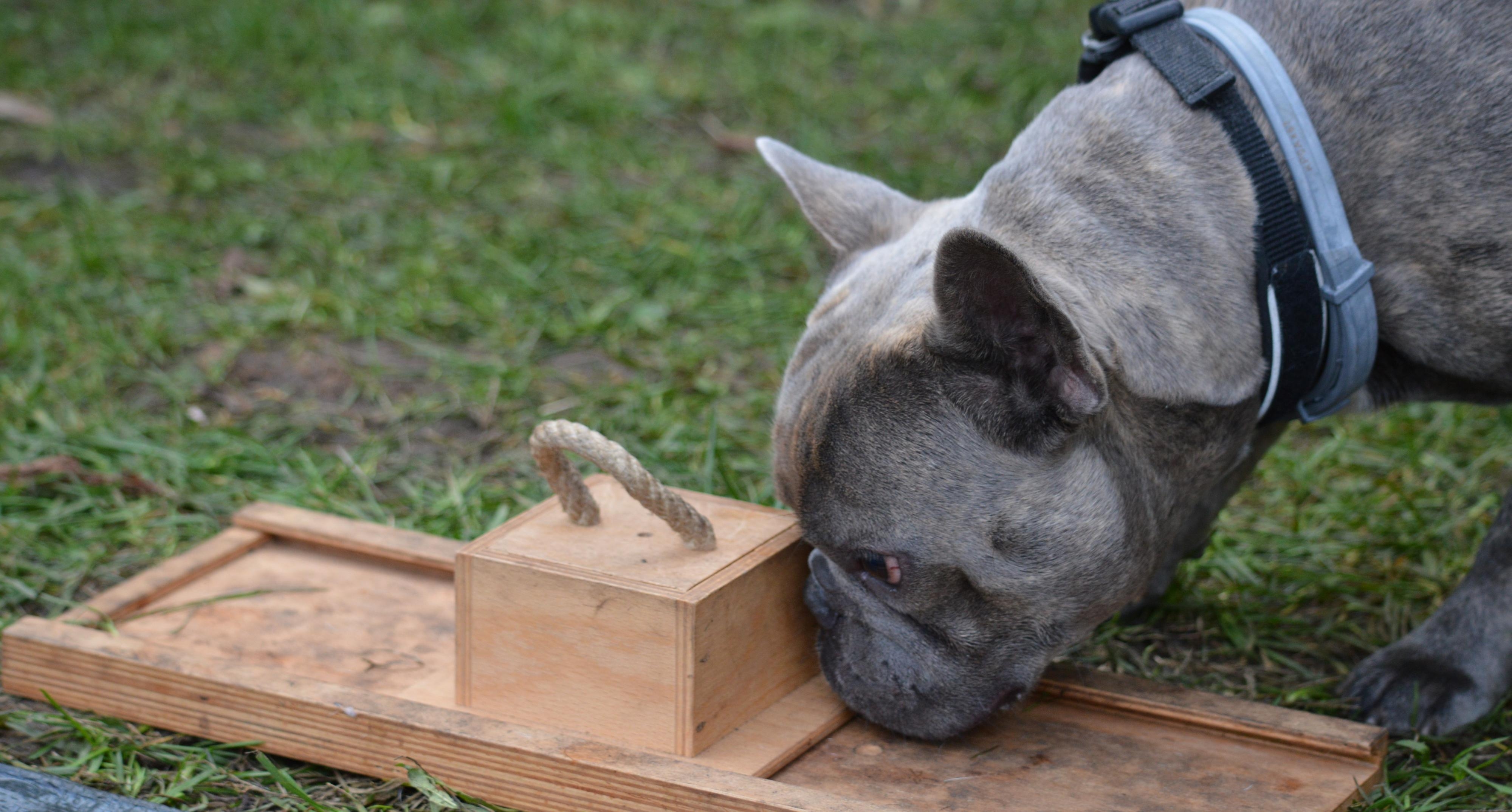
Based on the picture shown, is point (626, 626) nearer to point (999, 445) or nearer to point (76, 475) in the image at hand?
point (999, 445)

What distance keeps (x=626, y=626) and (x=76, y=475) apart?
6.81ft

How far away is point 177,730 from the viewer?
2.75 meters

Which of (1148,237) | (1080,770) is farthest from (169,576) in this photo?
(1148,237)

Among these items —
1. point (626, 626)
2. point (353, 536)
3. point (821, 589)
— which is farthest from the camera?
point (353, 536)

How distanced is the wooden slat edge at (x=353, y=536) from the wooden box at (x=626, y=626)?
0.60m

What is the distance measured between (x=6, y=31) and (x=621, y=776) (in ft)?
23.7

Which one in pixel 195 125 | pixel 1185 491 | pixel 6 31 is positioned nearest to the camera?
pixel 1185 491

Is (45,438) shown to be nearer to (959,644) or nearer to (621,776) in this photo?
(621,776)

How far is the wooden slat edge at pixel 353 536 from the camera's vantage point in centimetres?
323

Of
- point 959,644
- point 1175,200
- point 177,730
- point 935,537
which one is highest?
point 1175,200

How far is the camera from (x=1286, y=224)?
2.54 meters

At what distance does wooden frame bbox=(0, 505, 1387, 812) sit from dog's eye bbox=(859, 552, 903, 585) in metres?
0.32

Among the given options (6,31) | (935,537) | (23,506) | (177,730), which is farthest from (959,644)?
(6,31)

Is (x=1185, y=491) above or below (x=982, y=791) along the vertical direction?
above
